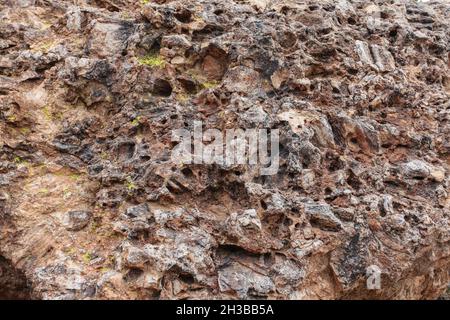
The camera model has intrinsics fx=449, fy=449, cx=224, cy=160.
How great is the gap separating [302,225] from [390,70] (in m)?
4.12

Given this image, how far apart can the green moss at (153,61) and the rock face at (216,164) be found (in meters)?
0.04

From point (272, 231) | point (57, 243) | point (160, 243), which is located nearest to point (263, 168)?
point (272, 231)

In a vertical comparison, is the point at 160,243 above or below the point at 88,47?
below

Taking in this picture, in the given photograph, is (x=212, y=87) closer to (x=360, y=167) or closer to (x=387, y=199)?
(x=360, y=167)

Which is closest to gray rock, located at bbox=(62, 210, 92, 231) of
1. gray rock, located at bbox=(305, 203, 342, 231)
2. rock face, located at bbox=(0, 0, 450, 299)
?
rock face, located at bbox=(0, 0, 450, 299)

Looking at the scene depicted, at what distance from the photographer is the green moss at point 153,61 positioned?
7.87 meters

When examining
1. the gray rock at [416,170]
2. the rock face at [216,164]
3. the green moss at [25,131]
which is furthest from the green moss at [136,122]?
the gray rock at [416,170]

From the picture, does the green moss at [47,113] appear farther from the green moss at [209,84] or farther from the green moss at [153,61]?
the green moss at [209,84]

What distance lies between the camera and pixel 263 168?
22.6 ft

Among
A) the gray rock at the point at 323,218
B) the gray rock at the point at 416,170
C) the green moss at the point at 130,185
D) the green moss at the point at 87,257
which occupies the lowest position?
the green moss at the point at 87,257

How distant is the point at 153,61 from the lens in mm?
7961

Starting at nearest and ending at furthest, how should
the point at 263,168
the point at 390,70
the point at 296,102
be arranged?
the point at 263,168 → the point at 296,102 → the point at 390,70

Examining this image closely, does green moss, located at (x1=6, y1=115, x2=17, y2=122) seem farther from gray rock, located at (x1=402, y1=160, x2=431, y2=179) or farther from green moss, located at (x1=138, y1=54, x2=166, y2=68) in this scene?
gray rock, located at (x1=402, y1=160, x2=431, y2=179)

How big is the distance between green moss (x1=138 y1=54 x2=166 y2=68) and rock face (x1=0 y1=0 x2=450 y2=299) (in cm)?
4
